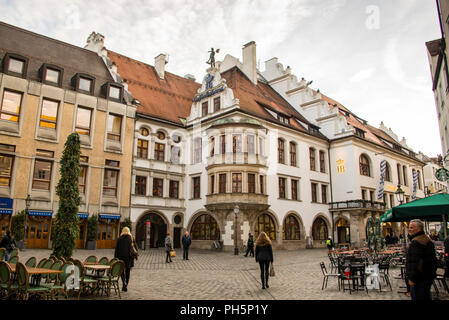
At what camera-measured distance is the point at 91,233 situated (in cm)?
2639

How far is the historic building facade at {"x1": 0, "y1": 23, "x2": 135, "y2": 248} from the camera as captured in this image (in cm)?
Result: 2478

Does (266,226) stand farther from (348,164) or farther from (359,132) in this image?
(359,132)

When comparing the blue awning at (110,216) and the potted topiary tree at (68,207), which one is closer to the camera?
the potted topiary tree at (68,207)

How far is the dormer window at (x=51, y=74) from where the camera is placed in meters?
27.0

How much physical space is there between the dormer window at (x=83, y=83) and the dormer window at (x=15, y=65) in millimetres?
3622

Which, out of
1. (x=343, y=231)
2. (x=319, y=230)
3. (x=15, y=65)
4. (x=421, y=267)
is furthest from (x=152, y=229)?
(x=421, y=267)

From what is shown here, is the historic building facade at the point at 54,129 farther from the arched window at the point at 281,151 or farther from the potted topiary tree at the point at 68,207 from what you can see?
the potted topiary tree at the point at 68,207

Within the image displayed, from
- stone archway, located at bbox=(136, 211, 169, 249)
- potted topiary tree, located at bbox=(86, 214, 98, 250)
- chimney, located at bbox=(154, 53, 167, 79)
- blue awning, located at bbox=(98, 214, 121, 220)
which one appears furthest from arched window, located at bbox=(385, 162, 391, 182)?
potted topiary tree, located at bbox=(86, 214, 98, 250)

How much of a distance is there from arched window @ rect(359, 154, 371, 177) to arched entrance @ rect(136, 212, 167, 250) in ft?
72.8

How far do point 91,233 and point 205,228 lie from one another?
996cm

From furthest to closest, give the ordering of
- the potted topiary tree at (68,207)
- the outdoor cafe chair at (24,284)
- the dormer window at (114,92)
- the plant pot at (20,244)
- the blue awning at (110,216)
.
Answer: the dormer window at (114,92)
the blue awning at (110,216)
the plant pot at (20,244)
the potted topiary tree at (68,207)
the outdoor cafe chair at (24,284)

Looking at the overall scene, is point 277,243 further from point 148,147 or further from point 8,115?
point 8,115

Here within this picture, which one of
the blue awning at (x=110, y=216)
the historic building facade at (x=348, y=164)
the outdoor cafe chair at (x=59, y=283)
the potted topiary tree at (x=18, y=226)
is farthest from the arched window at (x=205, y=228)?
the outdoor cafe chair at (x=59, y=283)

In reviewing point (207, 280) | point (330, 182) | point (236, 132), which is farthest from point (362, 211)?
point (207, 280)
